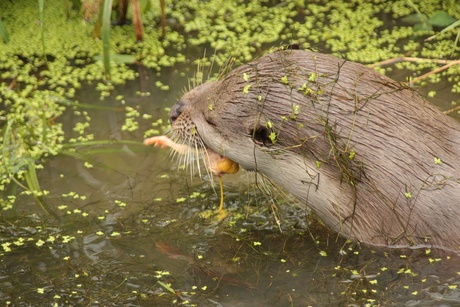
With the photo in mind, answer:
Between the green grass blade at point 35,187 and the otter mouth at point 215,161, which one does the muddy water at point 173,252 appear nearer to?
the green grass blade at point 35,187

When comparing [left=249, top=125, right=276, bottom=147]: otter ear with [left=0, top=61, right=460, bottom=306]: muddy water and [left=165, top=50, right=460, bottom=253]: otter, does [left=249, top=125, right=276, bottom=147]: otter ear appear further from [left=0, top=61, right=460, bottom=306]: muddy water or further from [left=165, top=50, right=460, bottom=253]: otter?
[left=0, top=61, right=460, bottom=306]: muddy water

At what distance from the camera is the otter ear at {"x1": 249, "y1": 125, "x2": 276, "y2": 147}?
9.28 ft

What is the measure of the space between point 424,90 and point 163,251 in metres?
2.53

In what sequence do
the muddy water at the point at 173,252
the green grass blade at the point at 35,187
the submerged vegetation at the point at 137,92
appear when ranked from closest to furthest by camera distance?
the muddy water at the point at 173,252 → the submerged vegetation at the point at 137,92 → the green grass blade at the point at 35,187

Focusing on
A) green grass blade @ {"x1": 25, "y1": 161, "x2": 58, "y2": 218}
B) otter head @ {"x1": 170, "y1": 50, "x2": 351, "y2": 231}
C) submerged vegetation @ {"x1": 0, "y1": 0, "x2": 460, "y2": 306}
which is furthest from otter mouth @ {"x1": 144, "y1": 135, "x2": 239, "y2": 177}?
green grass blade @ {"x1": 25, "y1": 161, "x2": 58, "y2": 218}

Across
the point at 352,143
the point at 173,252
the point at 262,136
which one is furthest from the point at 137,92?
the point at 352,143

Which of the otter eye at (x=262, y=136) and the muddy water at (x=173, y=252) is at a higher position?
the otter eye at (x=262, y=136)

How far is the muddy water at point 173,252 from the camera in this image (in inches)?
112

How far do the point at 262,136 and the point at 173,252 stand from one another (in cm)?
86

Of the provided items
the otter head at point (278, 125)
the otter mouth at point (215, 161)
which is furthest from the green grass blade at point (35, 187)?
the otter head at point (278, 125)

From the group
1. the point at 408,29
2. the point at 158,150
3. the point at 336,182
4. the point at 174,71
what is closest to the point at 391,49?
the point at 408,29

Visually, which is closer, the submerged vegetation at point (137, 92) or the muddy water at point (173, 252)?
the muddy water at point (173, 252)

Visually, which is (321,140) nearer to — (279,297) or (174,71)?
(279,297)

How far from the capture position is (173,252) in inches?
127
